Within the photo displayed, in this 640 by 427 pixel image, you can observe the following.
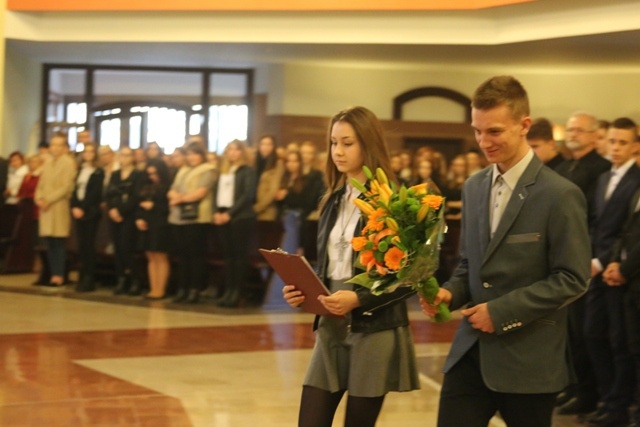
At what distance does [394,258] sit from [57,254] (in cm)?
941

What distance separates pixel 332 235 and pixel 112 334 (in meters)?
5.49

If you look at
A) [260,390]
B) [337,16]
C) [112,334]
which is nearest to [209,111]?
[337,16]

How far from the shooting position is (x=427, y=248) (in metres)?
3.07

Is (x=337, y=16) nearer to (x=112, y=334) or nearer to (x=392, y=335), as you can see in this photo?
(x=112, y=334)

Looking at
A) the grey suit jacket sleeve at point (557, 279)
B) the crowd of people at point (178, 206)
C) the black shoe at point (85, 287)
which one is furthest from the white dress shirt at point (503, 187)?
the black shoe at point (85, 287)

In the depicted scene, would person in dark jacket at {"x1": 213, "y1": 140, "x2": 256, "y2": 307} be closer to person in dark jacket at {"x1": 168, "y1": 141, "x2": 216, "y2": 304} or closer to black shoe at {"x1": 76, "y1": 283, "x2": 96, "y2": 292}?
person in dark jacket at {"x1": 168, "y1": 141, "x2": 216, "y2": 304}

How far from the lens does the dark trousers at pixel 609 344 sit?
18.4 feet

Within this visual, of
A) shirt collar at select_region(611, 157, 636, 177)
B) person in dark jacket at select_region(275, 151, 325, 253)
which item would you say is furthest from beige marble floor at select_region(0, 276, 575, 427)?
shirt collar at select_region(611, 157, 636, 177)

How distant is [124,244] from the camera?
11273 mm

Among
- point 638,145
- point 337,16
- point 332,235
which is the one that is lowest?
point 332,235

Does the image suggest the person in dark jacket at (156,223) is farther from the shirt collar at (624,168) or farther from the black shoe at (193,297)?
the shirt collar at (624,168)

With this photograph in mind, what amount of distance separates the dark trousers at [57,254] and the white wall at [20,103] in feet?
14.3

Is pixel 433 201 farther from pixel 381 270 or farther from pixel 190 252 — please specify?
pixel 190 252

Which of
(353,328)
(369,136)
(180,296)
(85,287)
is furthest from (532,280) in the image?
(85,287)
